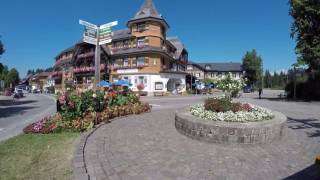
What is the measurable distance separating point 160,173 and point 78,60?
54.0m

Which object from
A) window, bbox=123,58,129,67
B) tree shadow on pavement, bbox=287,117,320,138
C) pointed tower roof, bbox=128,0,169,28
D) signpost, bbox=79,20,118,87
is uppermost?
pointed tower roof, bbox=128,0,169,28

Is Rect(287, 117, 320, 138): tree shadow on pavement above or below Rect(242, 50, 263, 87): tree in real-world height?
below

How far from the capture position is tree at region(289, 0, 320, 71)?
2686cm

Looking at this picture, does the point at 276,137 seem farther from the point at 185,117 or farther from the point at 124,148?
the point at 124,148

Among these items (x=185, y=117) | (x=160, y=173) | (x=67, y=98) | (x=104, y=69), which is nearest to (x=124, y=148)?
(x=160, y=173)

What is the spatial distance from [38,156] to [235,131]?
546 cm

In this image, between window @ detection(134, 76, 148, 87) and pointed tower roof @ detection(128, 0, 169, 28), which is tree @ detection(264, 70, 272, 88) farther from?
window @ detection(134, 76, 148, 87)

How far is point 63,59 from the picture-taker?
73125mm

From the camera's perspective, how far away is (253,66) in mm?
83250

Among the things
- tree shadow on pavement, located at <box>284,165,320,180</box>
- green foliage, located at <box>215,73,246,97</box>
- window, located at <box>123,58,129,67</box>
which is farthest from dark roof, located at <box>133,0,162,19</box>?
tree shadow on pavement, located at <box>284,165,320,180</box>

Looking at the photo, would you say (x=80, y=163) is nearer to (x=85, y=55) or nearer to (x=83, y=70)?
(x=85, y=55)

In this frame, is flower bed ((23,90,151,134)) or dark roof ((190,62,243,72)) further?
dark roof ((190,62,243,72))

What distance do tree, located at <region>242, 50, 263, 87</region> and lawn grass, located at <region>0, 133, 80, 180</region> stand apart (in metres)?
80.2

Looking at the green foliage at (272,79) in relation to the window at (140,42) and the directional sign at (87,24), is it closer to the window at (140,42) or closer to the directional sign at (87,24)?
the window at (140,42)
